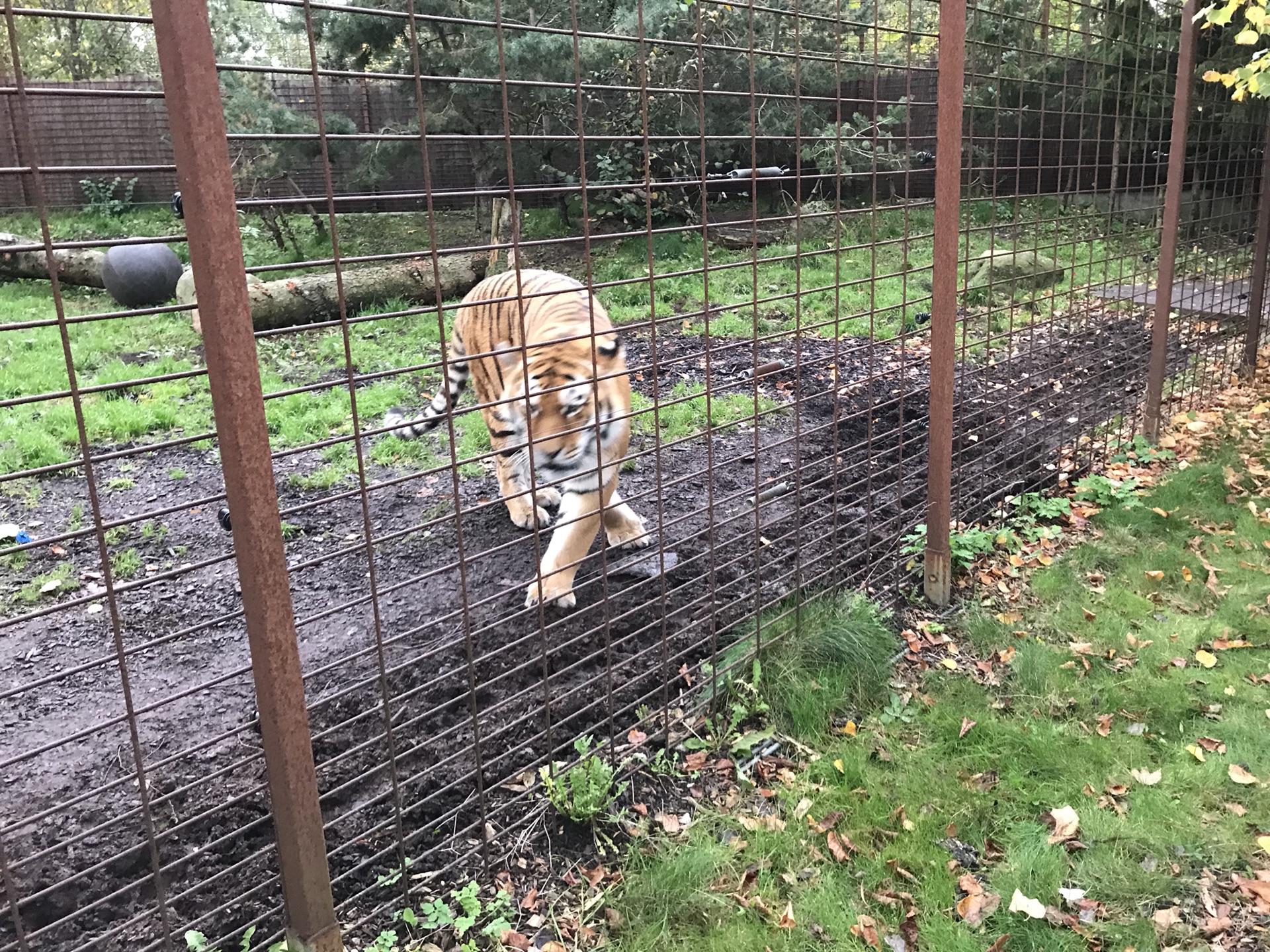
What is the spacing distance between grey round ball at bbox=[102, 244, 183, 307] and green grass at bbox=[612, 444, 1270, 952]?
8.45 meters

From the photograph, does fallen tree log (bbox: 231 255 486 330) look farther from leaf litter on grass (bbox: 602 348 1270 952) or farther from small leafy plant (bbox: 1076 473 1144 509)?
leaf litter on grass (bbox: 602 348 1270 952)

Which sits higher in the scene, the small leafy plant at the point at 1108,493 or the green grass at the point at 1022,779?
the small leafy plant at the point at 1108,493

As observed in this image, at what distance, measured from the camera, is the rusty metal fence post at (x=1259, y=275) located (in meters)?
6.42

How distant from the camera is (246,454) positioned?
6.12 ft

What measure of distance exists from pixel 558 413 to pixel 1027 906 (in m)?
2.40

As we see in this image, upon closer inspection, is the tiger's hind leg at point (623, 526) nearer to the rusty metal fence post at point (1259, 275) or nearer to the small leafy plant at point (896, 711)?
the small leafy plant at point (896, 711)

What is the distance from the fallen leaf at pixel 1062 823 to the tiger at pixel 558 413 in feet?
5.14

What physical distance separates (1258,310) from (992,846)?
5.76 m

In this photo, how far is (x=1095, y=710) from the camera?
130 inches

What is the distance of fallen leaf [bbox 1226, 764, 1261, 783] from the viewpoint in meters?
2.88

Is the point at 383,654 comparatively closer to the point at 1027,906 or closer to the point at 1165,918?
the point at 1027,906

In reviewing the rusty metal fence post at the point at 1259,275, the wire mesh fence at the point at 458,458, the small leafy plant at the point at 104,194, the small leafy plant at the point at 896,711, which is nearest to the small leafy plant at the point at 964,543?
the wire mesh fence at the point at 458,458

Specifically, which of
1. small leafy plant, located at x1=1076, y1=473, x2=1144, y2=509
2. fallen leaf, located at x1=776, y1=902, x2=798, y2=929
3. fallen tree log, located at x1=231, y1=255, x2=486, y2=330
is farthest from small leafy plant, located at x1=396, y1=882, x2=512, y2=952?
fallen tree log, located at x1=231, y1=255, x2=486, y2=330

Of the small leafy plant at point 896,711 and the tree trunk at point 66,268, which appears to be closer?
the small leafy plant at point 896,711
